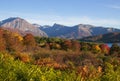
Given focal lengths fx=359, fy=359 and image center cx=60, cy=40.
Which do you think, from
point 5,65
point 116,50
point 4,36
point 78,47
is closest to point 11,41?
point 4,36

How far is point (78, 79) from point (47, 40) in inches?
4364

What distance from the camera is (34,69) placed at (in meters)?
12.5

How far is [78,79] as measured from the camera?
11.8 m

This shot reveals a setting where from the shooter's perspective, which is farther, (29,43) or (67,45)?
(67,45)

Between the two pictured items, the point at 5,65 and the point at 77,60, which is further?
the point at 77,60

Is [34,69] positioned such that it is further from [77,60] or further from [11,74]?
[77,60]

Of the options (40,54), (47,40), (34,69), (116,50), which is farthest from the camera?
(47,40)

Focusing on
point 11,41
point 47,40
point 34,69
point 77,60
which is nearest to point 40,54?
point 77,60

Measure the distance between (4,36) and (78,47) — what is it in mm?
22179

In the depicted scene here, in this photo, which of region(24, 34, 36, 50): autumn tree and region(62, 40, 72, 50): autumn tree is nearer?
region(24, 34, 36, 50): autumn tree

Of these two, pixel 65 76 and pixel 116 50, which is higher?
pixel 65 76

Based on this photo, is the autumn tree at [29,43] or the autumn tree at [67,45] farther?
the autumn tree at [67,45]

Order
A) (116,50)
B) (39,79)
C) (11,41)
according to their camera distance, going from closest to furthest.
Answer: (39,79)
(11,41)
(116,50)

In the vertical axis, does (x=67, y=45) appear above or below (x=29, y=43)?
below
